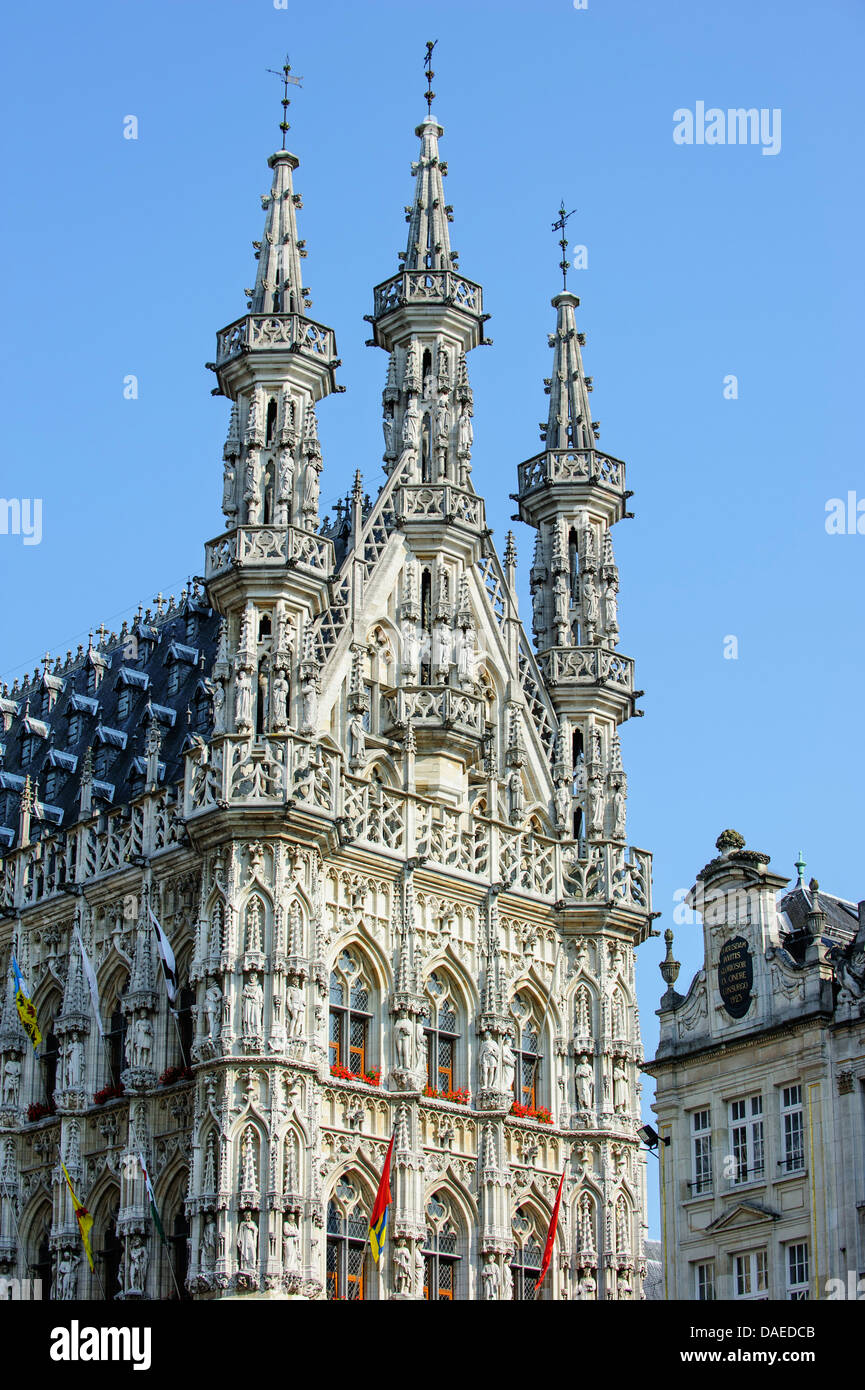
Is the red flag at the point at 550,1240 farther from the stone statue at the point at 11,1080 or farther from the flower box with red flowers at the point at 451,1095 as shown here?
the stone statue at the point at 11,1080

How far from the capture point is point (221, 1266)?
38781 mm

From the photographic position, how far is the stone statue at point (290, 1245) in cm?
3894

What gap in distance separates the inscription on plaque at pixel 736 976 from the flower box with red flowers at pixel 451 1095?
503 inches

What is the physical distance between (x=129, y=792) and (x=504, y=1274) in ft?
43.5

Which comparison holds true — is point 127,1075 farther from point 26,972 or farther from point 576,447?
point 576,447

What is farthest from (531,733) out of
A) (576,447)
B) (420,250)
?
(420,250)

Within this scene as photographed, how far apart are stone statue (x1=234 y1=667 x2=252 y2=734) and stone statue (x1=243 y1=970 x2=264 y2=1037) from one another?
4709 mm

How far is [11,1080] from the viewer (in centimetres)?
4700

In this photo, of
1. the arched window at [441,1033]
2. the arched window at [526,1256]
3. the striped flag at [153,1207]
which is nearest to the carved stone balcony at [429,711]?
the arched window at [441,1033]

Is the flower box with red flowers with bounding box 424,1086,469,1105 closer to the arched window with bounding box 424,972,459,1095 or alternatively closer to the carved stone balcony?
the arched window with bounding box 424,972,459,1095

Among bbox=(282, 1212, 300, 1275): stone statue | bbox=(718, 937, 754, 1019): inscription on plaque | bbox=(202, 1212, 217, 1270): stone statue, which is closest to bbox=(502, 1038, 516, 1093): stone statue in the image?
bbox=(282, 1212, 300, 1275): stone statue

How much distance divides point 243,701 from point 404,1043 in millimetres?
7037

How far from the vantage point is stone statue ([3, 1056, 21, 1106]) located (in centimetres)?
4684

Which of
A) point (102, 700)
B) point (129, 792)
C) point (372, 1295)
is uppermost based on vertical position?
point (102, 700)
